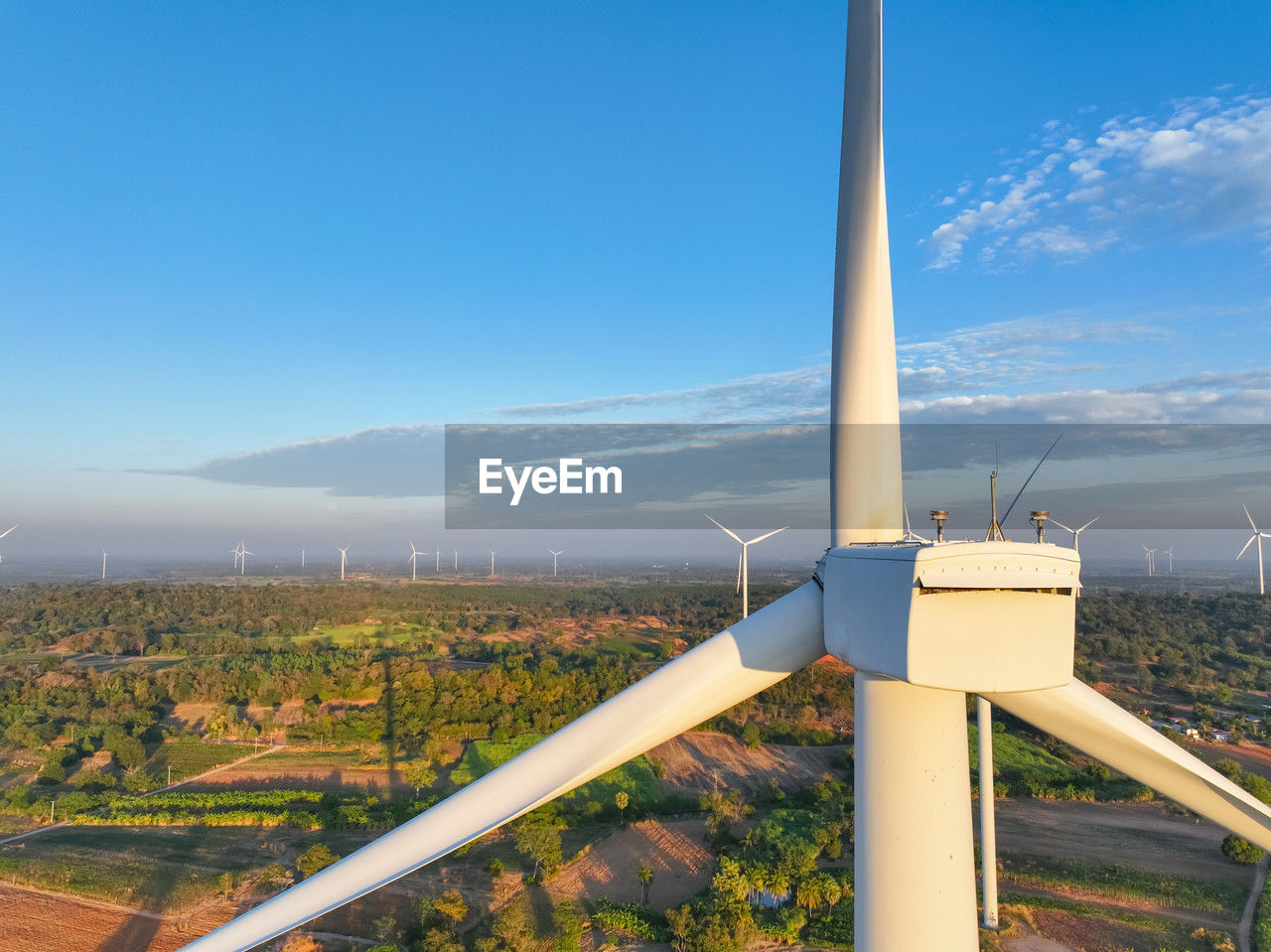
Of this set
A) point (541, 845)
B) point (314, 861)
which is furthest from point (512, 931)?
point (314, 861)

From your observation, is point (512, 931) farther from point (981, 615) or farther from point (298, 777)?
point (298, 777)

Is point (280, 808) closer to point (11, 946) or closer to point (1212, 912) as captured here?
point (11, 946)

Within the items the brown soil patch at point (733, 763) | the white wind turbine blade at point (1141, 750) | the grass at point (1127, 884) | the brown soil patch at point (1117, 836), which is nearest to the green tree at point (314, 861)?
the brown soil patch at point (733, 763)

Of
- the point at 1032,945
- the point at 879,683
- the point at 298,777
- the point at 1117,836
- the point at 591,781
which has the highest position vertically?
the point at 879,683

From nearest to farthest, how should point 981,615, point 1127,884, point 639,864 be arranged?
1. point 981,615
2. point 1127,884
3. point 639,864

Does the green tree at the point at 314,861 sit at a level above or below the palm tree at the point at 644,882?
above

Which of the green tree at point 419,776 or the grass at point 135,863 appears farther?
the green tree at point 419,776

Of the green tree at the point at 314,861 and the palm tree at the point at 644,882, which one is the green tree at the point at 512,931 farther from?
the green tree at the point at 314,861
